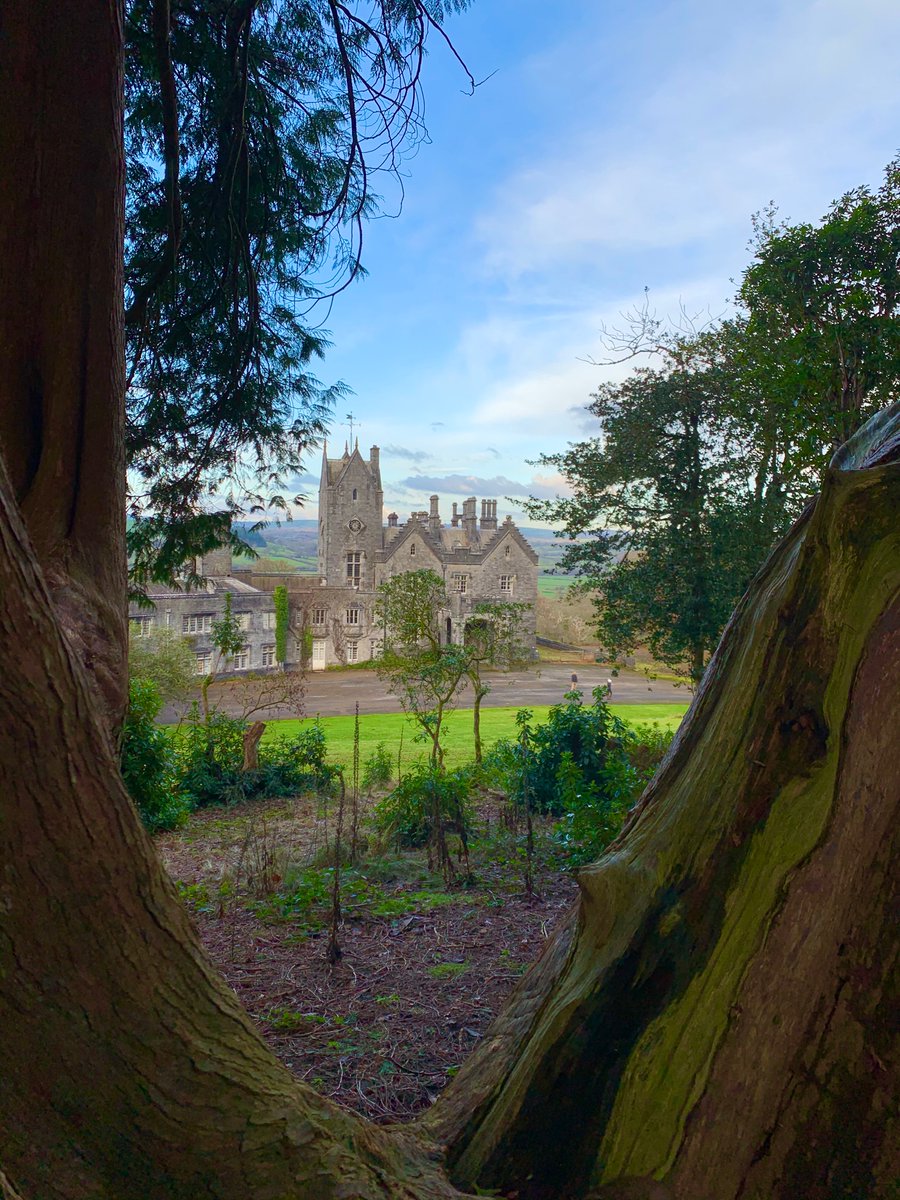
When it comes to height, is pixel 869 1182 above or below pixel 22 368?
below

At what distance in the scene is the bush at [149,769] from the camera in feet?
25.6

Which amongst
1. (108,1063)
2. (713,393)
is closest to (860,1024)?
(108,1063)

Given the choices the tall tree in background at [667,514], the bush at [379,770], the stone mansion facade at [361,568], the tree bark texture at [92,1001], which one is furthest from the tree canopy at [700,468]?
the stone mansion facade at [361,568]

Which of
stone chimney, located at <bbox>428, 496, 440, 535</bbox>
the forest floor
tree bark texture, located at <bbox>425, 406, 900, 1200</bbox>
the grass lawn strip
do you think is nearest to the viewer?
tree bark texture, located at <bbox>425, 406, 900, 1200</bbox>

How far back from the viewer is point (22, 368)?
188 cm

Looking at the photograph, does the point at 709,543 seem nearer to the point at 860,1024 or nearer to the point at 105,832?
the point at 860,1024

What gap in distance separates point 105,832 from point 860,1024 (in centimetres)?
137

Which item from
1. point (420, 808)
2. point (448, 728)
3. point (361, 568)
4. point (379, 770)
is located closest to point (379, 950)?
point (420, 808)

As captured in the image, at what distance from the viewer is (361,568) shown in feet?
99.0

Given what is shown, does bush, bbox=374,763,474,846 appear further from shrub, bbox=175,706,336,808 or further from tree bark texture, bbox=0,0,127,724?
tree bark texture, bbox=0,0,127,724

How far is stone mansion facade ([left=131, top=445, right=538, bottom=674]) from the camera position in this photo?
24.4 m

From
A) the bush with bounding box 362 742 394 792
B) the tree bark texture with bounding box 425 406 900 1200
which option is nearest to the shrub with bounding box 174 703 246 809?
the bush with bounding box 362 742 394 792

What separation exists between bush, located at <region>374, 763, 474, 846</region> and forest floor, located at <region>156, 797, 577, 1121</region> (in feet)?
0.96

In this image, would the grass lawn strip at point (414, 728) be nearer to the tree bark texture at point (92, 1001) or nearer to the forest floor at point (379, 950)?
the forest floor at point (379, 950)
